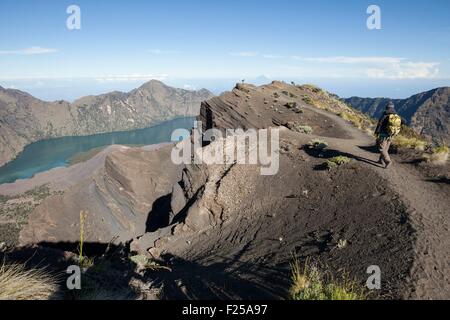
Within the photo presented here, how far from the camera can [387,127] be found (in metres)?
14.0

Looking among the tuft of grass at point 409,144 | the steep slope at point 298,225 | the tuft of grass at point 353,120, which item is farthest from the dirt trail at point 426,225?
the tuft of grass at point 353,120

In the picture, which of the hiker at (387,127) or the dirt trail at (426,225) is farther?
the hiker at (387,127)

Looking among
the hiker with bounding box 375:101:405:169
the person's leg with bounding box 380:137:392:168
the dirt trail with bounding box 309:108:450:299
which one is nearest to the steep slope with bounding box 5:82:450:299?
the dirt trail with bounding box 309:108:450:299

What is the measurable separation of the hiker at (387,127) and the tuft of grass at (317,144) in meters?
4.34

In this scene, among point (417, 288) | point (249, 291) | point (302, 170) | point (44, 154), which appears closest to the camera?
point (417, 288)

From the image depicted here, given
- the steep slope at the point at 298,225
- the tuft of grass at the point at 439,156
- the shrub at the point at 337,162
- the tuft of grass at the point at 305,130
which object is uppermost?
the tuft of grass at the point at 305,130

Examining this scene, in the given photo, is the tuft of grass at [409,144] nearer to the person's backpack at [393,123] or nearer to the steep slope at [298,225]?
the steep slope at [298,225]

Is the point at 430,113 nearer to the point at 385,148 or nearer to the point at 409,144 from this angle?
the point at 409,144

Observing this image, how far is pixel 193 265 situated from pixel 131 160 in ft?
93.4

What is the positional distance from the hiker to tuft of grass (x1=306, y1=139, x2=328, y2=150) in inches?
171

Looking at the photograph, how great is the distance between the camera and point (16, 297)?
5.39 m

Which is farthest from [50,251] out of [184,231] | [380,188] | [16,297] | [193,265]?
[380,188]

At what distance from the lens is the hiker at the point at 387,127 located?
45.3 ft
